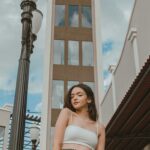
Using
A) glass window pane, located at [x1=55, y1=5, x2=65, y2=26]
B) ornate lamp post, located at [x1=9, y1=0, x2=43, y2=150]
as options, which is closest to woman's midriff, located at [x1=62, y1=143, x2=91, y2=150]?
ornate lamp post, located at [x1=9, y1=0, x2=43, y2=150]

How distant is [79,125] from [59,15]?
22.9 m

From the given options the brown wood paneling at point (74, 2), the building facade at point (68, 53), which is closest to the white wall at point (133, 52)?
the building facade at point (68, 53)

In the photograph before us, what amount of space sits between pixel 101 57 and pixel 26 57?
18.5 meters

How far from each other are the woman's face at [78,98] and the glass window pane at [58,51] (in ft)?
67.3

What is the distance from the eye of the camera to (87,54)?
79.6ft

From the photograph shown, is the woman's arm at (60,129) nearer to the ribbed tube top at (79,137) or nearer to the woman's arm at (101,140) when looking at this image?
the ribbed tube top at (79,137)

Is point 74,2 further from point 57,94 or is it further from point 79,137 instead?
point 79,137

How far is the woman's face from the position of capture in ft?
9.63

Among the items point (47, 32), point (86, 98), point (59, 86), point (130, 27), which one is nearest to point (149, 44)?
point (130, 27)

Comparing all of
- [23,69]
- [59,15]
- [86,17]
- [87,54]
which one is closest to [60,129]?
[23,69]

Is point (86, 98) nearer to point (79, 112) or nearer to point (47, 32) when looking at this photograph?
point (79, 112)

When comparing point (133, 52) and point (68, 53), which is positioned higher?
point (68, 53)

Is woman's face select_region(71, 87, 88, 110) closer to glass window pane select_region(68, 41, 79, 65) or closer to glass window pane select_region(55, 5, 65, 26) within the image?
glass window pane select_region(68, 41, 79, 65)

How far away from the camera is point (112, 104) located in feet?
44.8
